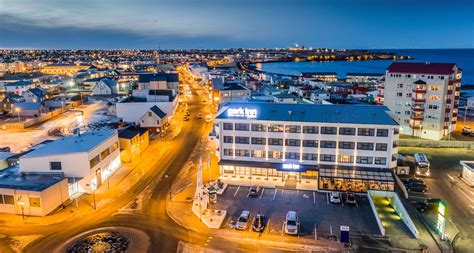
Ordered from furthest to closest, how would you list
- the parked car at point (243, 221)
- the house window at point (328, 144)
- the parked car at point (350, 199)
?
the house window at point (328, 144), the parked car at point (350, 199), the parked car at point (243, 221)

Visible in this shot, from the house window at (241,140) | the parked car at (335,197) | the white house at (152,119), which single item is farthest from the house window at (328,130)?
the white house at (152,119)

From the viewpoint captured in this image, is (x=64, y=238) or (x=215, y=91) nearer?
(x=64, y=238)

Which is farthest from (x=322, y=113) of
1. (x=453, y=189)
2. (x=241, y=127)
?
(x=453, y=189)

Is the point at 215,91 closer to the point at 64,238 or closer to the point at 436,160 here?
the point at 436,160

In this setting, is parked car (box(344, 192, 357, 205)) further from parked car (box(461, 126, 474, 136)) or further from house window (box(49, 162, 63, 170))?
parked car (box(461, 126, 474, 136))

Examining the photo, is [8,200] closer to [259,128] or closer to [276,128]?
[259,128]

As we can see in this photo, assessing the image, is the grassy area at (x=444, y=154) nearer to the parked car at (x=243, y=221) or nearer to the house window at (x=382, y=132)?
the house window at (x=382, y=132)

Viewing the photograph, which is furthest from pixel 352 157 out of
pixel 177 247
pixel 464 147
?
pixel 464 147
